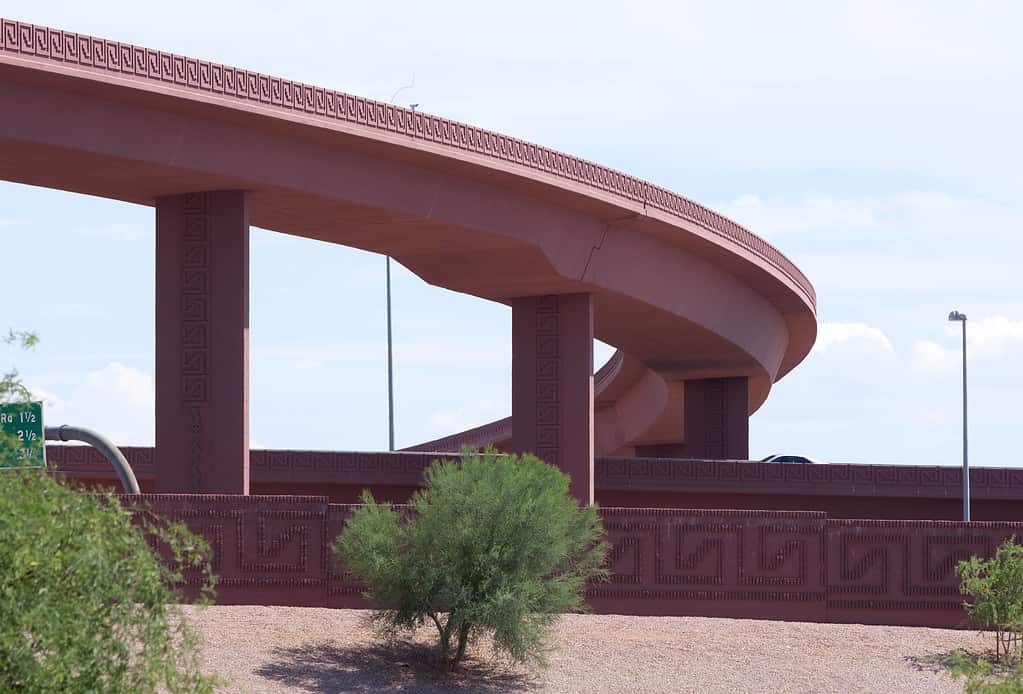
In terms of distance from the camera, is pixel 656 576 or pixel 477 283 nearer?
pixel 656 576

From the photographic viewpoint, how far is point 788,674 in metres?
20.5

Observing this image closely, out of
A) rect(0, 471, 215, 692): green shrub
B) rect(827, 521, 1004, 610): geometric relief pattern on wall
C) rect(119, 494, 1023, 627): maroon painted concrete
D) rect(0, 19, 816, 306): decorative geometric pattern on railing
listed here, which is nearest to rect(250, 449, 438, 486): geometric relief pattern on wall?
rect(0, 19, 816, 306): decorative geometric pattern on railing

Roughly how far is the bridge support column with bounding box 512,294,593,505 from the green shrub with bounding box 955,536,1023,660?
10.5 meters

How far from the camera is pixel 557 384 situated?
32.3m

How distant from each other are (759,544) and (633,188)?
9.40m

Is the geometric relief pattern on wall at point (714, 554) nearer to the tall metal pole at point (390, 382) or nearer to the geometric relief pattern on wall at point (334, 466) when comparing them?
the geometric relief pattern on wall at point (334, 466)

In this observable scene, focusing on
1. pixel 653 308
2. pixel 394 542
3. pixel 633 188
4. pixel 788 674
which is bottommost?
pixel 788 674

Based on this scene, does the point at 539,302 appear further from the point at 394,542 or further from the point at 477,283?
the point at 394,542

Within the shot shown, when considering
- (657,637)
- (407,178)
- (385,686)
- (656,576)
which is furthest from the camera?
(407,178)

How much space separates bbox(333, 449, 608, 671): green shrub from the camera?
1903 cm

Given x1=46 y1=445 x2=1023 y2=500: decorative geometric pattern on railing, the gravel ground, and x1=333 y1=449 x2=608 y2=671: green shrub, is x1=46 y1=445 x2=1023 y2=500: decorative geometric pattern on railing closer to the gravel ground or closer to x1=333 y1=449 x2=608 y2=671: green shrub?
the gravel ground

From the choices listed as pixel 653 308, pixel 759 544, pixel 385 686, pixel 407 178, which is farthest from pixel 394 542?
pixel 653 308

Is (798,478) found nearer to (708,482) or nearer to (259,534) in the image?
(708,482)

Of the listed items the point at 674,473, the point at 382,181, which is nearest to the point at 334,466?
the point at 674,473
